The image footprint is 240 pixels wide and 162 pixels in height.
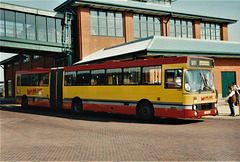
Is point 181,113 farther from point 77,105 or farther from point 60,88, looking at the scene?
point 60,88

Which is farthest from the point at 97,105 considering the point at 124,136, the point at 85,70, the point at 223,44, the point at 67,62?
the point at 67,62

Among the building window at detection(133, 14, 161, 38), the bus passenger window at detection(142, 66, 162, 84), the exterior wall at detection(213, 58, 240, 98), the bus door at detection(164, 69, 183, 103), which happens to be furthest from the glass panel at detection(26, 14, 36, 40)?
the bus door at detection(164, 69, 183, 103)

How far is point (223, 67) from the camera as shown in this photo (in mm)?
27156

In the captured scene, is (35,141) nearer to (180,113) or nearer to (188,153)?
(188,153)

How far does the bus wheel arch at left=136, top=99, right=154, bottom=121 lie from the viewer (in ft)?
44.5

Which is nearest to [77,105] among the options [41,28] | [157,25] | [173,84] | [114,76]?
[114,76]

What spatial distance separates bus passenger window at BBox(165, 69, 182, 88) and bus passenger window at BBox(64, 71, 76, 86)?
25.2 feet

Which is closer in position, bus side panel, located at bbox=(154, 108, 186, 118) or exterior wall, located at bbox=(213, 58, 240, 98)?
bus side panel, located at bbox=(154, 108, 186, 118)

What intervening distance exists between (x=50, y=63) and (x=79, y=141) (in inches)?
1357

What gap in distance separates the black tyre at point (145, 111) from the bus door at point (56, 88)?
740cm

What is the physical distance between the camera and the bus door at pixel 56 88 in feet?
64.4

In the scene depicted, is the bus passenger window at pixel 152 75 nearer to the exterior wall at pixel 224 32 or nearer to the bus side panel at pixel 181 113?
the bus side panel at pixel 181 113

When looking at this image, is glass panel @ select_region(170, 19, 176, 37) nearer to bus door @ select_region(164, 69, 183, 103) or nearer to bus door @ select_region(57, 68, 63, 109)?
bus door @ select_region(57, 68, 63, 109)

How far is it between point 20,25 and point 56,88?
13.3 metres
